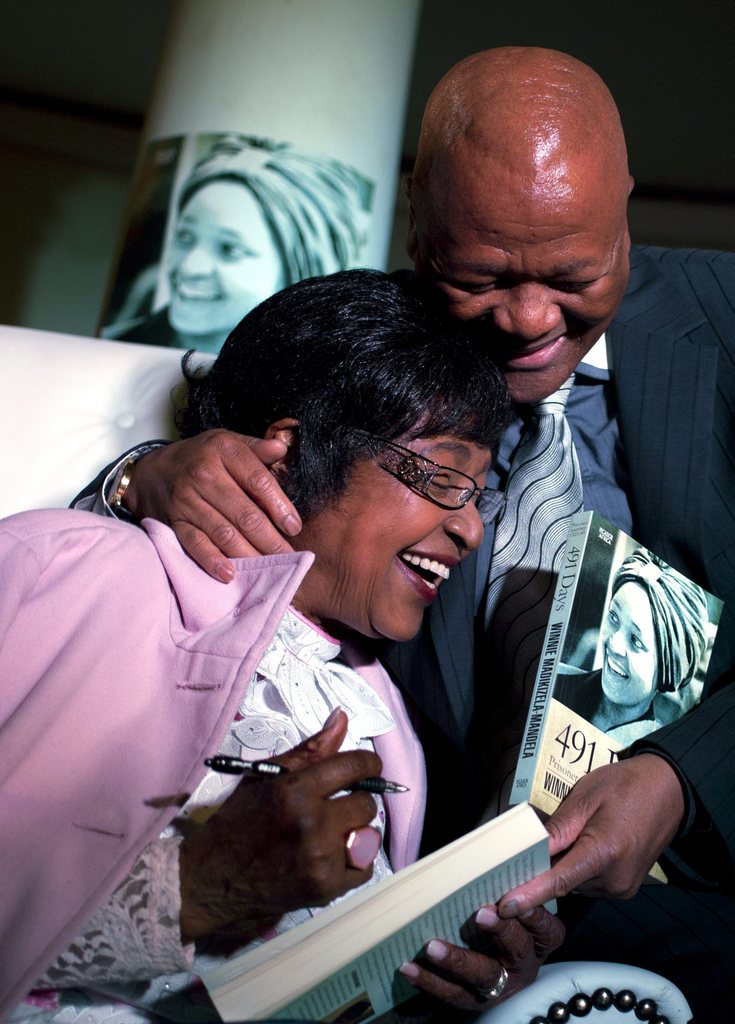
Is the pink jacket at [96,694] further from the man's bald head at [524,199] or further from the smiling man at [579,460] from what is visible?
the man's bald head at [524,199]

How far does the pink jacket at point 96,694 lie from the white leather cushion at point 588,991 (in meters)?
0.49

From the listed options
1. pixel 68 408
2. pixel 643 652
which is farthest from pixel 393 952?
pixel 68 408

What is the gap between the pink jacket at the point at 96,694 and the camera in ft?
3.95

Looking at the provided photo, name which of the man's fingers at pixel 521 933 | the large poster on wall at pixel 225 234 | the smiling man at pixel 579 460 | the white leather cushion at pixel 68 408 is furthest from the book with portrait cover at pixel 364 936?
the large poster on wall at pixel 225 234

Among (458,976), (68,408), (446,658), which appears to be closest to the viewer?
(458,976)

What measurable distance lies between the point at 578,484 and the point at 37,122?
6149 millimetres

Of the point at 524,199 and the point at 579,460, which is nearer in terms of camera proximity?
the point at 524,199

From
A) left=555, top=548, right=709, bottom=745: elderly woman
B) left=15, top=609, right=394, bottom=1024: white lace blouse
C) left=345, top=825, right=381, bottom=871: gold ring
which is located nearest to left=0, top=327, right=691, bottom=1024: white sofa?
left=15, top=609, right=394, bottom=1024: white lace blouse

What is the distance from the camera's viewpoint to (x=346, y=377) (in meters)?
1.62

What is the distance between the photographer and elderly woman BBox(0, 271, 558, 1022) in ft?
3.75

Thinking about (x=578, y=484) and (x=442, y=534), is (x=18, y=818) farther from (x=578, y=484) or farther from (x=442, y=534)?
(x=578, y=484)

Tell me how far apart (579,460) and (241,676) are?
2.76 feet

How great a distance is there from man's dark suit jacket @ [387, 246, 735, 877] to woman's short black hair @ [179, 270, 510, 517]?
0.27m

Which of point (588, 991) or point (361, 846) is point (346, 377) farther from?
point (588, 991)
